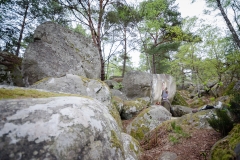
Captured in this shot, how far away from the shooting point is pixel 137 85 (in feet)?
33.3

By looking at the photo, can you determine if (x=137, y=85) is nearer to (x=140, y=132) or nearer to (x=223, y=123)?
(x=140, y=132)

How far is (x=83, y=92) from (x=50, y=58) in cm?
191

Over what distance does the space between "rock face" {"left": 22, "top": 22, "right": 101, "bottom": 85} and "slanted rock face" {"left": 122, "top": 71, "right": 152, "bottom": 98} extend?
172 inches

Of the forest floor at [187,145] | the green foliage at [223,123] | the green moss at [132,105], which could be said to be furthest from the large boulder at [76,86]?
the green foliage at [223,123]

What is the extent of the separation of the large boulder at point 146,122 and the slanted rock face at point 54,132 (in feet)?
13.9

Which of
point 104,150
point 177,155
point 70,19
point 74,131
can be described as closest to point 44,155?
point 74,131

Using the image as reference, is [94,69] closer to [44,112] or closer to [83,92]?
[83,92]

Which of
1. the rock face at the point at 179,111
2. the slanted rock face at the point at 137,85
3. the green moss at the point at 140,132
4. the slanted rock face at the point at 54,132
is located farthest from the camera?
the slanted rock face at the point at 137,85

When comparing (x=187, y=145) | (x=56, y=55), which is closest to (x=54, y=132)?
(x=187, y=145)

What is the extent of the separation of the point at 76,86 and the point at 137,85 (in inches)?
244

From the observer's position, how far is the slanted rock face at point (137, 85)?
33.3 feet

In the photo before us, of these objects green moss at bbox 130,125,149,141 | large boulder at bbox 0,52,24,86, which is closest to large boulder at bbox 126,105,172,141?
green moss at bbox 130,125,149,141

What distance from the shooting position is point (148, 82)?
10.4 meters

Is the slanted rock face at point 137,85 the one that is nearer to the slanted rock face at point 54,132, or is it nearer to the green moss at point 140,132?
the green moss at point 140,132
